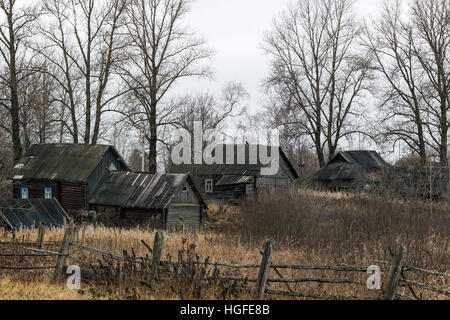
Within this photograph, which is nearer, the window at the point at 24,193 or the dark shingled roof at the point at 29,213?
the dark shingled roof at the point at 29,213

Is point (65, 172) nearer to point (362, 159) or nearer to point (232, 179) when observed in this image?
point (232, 179)

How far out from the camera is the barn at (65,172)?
1075 inches

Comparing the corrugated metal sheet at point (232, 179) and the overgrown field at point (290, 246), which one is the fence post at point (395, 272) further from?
the corrugated metal sheet at point (232, 179)

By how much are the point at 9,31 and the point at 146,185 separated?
11.9 m

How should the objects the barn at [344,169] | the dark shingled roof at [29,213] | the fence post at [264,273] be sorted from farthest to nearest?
the barn at [344,169] → the dark shingled roof at [29,213] → the fence post at [264,273]

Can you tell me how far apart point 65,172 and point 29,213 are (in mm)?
7680

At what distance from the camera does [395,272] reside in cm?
756

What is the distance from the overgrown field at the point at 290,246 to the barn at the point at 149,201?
5.76 feet

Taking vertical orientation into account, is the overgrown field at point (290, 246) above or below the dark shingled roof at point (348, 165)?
below

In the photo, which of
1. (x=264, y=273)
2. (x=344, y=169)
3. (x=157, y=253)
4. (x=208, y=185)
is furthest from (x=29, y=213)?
(x=344, y=169)

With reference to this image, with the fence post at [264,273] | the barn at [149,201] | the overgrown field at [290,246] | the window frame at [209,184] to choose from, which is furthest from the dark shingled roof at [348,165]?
the fence post at [264,273]

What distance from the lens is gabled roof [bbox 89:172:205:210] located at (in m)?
24.4
